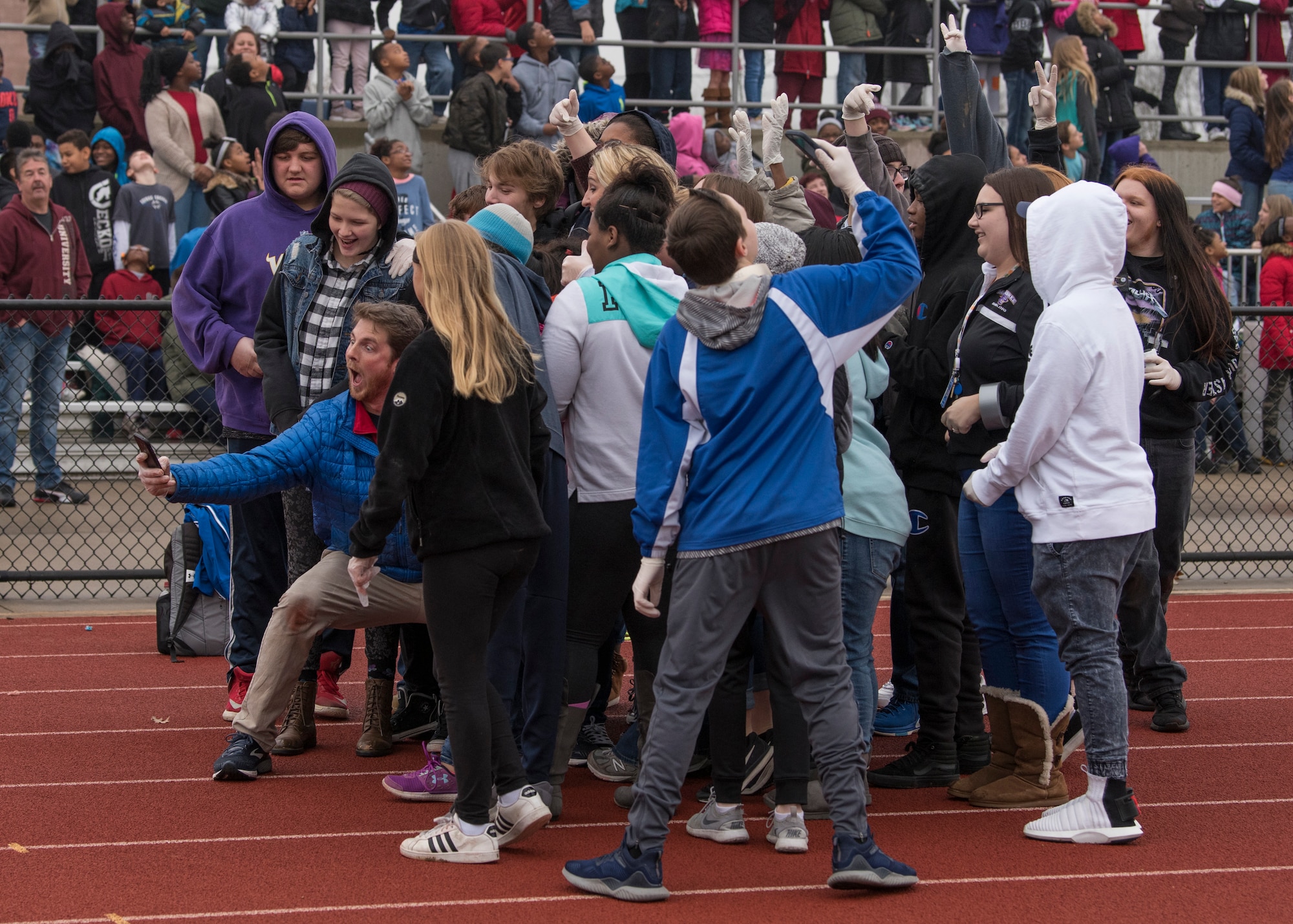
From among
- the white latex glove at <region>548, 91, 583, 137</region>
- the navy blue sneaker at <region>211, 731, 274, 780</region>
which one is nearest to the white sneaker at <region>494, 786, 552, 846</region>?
the navy blue sneaker at <region>211, 731, 274, 780</region>

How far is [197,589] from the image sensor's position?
677cm

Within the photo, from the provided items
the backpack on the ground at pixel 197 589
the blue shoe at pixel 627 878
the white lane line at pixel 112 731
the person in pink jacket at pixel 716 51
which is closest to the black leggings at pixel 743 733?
the blue shoe at pixel 627 878

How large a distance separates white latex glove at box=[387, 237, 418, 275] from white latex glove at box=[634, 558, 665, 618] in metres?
1.70

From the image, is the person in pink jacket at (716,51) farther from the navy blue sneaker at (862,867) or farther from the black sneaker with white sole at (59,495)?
the navy blue sneaker at (862,867)

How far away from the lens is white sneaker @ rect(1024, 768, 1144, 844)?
419 centimetres

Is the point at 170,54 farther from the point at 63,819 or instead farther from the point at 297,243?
the point at 63,819

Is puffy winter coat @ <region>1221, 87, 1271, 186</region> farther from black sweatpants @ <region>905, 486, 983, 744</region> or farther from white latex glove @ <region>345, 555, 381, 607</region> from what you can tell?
white latex glove @ <region>345, 555, 381, 607</region>

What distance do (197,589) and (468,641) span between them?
10.7ft

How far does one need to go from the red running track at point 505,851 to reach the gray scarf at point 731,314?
4.85ft

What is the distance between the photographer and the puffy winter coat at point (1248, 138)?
14.0 metres

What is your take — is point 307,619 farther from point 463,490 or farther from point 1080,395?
point 1080,395

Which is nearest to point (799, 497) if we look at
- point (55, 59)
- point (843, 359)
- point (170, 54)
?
point (843, 359)

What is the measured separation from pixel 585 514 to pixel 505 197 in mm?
1239

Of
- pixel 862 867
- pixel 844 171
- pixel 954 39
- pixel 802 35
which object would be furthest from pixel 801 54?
pixel 862 867
